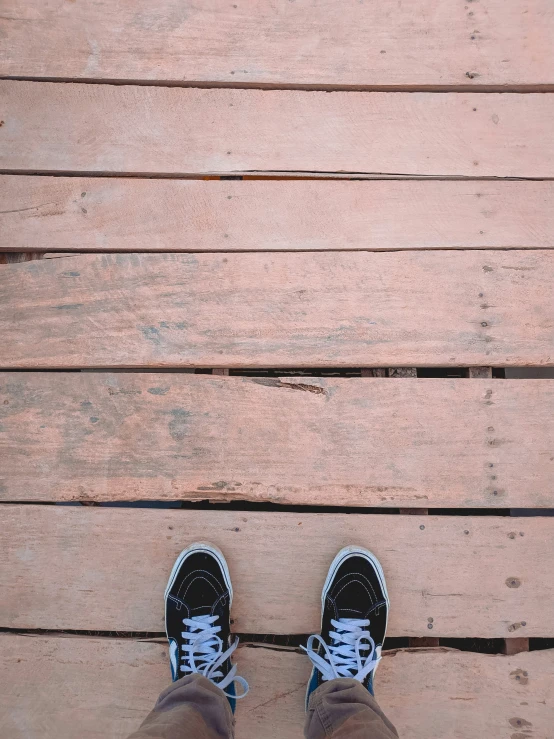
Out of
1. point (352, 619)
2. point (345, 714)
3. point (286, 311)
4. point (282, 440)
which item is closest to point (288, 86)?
point (286, 311)

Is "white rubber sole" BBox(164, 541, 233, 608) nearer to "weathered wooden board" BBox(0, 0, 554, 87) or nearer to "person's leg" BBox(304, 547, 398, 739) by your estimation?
"person's leg" BBox(304, 547, 398, 739)

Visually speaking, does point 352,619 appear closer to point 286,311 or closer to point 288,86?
point 286,311

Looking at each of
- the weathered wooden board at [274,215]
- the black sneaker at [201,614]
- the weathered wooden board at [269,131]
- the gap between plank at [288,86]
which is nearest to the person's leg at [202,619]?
the black sneaker at [201,614]

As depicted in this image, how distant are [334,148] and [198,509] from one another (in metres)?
0.99

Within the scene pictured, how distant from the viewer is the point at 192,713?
996 millimetres

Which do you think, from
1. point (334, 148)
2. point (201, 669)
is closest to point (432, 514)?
point (201, 669)

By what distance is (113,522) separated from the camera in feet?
3.95

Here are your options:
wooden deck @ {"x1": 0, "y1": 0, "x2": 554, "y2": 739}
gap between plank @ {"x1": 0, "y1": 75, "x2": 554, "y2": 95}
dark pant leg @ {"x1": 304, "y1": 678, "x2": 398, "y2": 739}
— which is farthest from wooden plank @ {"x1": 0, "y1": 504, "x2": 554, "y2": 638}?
gap between plank @ {"x1": 0, "y1": 75, "x2": 554, "y2": 95}

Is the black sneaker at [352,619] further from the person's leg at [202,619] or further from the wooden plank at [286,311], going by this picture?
the wooden plank at [286,311]

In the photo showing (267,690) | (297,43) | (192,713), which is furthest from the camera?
(297,43)

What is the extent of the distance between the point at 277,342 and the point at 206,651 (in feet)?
2.53

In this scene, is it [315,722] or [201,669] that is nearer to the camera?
[315,722]

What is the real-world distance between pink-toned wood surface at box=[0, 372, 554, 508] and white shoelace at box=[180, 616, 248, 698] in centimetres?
31

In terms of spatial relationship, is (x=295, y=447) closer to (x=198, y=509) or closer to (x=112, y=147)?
(x=198, y=509)
